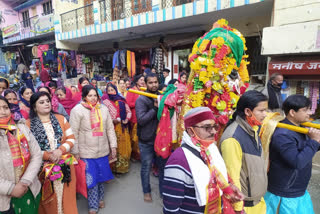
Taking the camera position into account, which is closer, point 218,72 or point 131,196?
point 218,72

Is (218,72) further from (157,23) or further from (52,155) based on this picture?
(157,23)

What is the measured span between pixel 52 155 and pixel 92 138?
1.91ft

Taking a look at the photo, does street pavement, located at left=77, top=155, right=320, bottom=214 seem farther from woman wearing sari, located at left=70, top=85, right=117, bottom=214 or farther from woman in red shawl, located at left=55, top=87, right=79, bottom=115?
woman in red shawl, located at left=55, top=87, right=79, bottom=115

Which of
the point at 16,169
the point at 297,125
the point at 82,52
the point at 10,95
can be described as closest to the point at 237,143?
the point at 297,125

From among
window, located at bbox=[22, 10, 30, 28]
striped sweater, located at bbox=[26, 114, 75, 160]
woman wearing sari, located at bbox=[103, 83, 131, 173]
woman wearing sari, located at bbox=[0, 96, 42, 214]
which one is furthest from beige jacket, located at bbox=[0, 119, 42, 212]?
window, located at bbox=[22, 10, 30, 28]

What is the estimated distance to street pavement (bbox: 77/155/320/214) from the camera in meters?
2.74

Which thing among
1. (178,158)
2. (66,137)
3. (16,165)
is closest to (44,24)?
(66,137)

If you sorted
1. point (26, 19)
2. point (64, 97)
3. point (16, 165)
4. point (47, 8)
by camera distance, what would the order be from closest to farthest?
point (16, 165)
point (64, 97)
point (47, 8)
point (26, 19)

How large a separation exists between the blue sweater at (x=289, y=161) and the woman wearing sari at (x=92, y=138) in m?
1.96

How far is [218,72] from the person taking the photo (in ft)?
6.40

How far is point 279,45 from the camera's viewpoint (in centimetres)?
472

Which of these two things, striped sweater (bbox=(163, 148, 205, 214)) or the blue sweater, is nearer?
striped sweater (bbox=(163, 148, 205, 214))

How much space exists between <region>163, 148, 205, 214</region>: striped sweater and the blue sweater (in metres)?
0.90

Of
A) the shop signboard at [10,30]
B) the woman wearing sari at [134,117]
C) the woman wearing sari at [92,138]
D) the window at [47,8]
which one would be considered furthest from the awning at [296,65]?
the shop signboard at [10,30]
